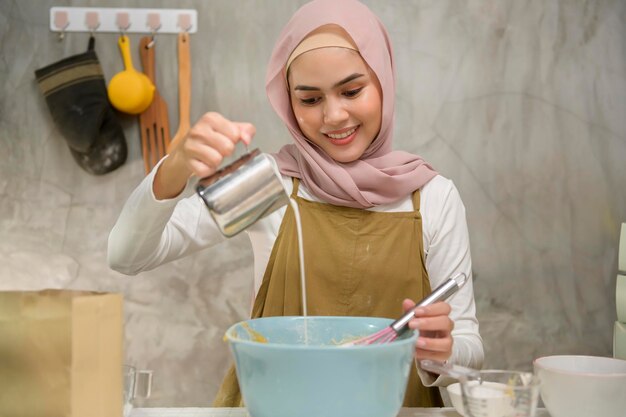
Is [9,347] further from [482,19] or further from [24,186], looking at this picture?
[482,19]

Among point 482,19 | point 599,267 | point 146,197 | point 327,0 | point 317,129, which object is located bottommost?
point 599,267

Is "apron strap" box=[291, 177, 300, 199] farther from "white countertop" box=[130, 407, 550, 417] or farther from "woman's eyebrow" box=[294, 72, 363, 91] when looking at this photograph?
"white countertop" box=[130, 407, 550, 417]

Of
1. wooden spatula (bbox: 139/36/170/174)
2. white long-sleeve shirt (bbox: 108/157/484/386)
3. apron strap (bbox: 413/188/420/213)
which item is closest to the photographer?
white long-sleeve shirt (bbox: 108/157/484/386)

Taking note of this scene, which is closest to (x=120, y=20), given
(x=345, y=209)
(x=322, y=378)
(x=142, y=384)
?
(x=345, y=209)

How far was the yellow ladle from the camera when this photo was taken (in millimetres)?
2191

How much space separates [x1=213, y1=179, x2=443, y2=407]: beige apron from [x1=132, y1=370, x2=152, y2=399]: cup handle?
0.44 meters

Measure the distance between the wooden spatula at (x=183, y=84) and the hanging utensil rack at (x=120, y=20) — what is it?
0.16ft

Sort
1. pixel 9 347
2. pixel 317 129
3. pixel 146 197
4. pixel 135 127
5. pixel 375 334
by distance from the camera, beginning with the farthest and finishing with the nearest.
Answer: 1. pixel 135 127
2. pixel 317 129
3. pixel 146 197
4. pixel 375 334
5. pixel 9 347

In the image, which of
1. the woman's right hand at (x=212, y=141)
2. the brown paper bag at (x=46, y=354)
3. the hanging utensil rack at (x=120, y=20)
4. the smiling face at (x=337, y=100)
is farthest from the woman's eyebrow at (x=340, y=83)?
the hanging utensil rack at (x=120, y=20)

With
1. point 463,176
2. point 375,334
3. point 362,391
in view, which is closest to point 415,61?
point 463,176

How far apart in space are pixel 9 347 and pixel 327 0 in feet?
3.28

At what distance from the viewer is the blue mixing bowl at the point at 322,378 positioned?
0.74 m

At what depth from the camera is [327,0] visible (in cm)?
142

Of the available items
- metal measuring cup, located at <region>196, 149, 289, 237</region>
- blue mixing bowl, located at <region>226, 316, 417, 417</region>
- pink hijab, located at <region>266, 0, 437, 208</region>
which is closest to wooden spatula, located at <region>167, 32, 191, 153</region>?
pink hijab, located at <region>266, 0, 437, 208</region>
